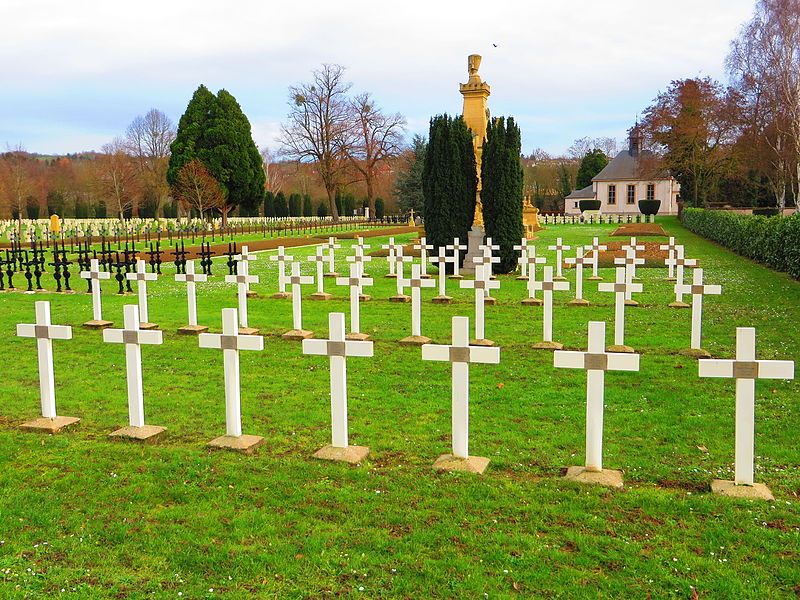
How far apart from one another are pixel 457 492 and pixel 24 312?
33.5 ft

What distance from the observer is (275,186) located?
290 ft

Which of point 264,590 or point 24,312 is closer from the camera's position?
point 264,590

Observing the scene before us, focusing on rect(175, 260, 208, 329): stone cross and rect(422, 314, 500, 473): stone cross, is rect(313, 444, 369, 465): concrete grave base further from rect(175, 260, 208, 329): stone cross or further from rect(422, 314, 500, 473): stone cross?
rect(175, 260, 208, 329): stone cross

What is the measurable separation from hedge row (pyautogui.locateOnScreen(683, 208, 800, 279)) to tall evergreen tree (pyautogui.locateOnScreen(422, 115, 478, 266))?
7.90 meters

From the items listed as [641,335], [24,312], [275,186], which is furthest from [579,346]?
[275,186]

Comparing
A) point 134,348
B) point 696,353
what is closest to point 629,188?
point 696,353

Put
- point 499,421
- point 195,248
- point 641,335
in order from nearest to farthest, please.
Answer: point 499,421 → point 641,335 → point 195,248

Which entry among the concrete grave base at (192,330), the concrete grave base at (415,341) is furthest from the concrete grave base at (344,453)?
the concrete grave base at (192,330)

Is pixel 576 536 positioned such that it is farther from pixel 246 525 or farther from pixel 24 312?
pixel 24 312

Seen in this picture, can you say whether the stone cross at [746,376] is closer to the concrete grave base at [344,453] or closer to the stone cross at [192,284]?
the concrete grave base at [344,453]

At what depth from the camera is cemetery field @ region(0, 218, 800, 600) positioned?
3199 mm

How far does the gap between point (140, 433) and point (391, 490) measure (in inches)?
86.0

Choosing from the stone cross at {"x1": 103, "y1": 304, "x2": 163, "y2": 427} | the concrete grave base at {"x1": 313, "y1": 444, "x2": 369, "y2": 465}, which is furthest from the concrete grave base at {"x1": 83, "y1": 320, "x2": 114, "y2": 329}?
the concrete grave base at {"x1": 313, "y1": 444, "x2": 369, "y2": 465}

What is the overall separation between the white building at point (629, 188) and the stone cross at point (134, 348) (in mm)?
57412
